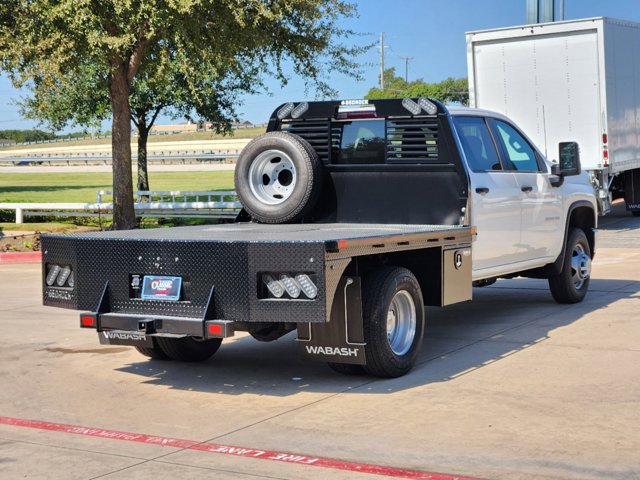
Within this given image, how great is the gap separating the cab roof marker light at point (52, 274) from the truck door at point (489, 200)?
357cm

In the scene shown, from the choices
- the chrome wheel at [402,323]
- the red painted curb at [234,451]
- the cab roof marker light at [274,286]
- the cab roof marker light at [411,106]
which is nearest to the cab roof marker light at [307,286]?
the cab roof marker light at [274,286]

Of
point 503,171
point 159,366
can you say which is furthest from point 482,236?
point 159,366

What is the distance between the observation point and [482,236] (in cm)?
955

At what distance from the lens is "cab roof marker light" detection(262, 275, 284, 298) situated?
7180 millimetres

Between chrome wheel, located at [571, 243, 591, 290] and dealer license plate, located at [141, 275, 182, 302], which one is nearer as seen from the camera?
dealer license plate, located at [141, 275, 182, 302]

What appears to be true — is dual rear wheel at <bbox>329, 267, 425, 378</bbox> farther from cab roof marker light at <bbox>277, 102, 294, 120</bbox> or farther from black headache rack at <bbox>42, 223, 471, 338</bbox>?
cab roof marker light at <bbox>277, 102, 294, 120</bbox>

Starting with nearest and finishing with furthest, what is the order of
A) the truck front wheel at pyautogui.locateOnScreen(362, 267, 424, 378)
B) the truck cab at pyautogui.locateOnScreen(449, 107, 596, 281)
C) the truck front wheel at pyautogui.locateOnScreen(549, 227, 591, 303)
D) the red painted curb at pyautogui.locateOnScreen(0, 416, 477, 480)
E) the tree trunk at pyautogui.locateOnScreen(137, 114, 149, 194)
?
the red painted curb at pyautogui.locateOnScreen(0, 416, 477, 480) → the truck front wheel at pyautogui.locateOnScreen(362, 267, 424, 378) → the truck cab at pyautogui.locateOnScreen(449, 107, 596, 281) → the truck front wheel at pyautogui.locateOnScreen(549, 227, 591, 303) → the tree trunk at pyautogui.locateOnScreen(137, 114, 149, 194)

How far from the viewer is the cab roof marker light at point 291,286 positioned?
712 centimetres

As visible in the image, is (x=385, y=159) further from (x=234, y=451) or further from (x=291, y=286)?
(x=234, y=451)

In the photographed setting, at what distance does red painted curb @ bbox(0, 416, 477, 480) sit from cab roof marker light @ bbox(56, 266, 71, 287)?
144 cm

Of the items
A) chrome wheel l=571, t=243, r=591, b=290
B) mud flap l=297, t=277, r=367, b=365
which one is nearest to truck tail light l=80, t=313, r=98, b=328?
mud flap l=297, t=277, r=367, b=365

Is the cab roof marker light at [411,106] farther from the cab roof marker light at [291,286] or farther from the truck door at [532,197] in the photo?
the cab roof marker light at [291,286]

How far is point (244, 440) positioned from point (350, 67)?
1529cm

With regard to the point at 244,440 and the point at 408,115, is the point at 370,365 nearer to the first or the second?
the point at 244,440
